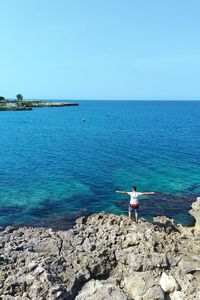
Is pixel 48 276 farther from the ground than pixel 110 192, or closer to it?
farther from the ground

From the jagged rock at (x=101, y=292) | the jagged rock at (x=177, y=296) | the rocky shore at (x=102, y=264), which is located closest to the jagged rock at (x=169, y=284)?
the rocky shore at (x=102, y=264)

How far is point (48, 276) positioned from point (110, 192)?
24.5 m

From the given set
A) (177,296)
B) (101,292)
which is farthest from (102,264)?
(177,296)

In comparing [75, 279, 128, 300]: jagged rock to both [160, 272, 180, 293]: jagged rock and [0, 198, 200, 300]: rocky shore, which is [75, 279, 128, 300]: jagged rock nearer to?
[0, 198, 200, 300]: rocky shore

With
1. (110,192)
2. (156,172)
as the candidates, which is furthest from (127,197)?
(156,172)

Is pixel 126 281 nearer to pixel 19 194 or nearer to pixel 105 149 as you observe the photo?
pixel 19 194

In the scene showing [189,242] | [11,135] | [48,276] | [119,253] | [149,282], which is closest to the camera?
[48,276]

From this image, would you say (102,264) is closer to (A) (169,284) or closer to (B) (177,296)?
(A) (169,284)

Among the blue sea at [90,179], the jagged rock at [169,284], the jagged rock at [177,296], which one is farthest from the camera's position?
the blue sea at [90,179]

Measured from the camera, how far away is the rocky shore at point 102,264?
16.8 meters

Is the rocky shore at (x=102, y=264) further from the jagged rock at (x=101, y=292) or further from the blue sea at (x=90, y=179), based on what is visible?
the blue sea at (x=90, y=179)

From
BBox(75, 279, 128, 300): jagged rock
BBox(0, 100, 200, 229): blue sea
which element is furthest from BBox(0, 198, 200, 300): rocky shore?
BBox(0, 100, 200, 229): blue sea

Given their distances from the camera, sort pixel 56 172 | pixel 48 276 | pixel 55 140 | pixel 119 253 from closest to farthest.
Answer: pixel 48 276 < pixel 119 253 < pixel 56 172 < pixel 55 140

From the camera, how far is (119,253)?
66.4 feet
